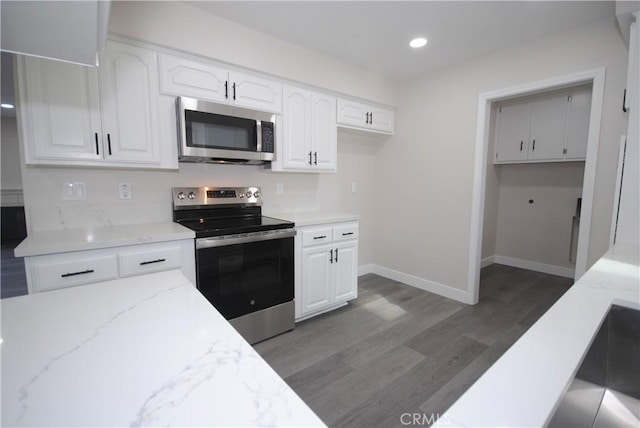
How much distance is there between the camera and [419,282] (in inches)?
138

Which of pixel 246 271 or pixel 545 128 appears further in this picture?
pixel 545 128

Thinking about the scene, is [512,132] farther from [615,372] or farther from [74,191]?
[74,191]

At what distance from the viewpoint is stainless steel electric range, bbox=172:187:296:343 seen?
79.6 inches

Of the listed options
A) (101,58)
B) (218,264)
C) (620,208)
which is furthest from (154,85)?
(620,208)

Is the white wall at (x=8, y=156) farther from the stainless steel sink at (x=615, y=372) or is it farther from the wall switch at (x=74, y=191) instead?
the stainless steel sink at (x=615, y=372)

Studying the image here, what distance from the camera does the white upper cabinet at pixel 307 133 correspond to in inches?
104

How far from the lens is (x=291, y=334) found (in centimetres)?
244

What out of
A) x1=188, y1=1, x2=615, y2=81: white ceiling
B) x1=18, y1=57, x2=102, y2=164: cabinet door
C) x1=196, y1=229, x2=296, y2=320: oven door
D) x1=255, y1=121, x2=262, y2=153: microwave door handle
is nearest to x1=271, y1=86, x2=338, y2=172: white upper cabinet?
x1=255, y1=121, x2=262, y2=153: microwave door handle

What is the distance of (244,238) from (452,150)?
2322 mm

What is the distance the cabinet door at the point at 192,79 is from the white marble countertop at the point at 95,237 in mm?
978

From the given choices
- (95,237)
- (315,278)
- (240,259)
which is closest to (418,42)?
(315,278)

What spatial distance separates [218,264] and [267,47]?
5.93ft

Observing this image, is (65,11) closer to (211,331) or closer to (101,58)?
(211,331)

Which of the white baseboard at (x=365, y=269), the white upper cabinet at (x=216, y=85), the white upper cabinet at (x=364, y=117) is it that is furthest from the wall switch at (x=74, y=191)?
the white baseboard at (x=365, y=269)
